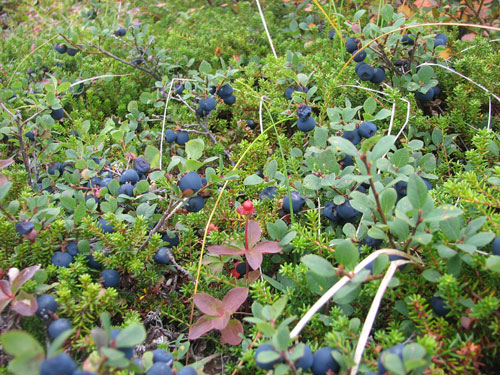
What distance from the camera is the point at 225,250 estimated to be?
4.67 ft

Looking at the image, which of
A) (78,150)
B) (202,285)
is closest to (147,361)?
(202,285)

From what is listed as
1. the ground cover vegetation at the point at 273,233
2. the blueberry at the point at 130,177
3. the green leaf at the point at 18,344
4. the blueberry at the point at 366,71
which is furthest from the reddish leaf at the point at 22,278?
the blueberry at the point at 366,71

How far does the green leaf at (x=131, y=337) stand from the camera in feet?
3.06

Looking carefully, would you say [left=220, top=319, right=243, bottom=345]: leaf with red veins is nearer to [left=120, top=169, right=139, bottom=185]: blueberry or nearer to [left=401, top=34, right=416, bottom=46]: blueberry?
[left=120, top=169, right=139, bottom=185]: blueberry

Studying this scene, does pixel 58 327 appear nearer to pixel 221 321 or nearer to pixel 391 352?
pixel 221 321

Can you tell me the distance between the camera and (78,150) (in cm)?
191

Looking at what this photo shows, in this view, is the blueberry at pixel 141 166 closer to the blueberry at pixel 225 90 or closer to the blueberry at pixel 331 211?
the blueberry at pixel 225 90

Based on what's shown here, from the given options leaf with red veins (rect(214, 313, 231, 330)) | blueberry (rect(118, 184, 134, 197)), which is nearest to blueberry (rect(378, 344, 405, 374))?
leaf with red veins (rect(214, 313, 231, 330))

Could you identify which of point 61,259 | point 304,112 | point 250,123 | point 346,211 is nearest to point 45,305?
point 61,259

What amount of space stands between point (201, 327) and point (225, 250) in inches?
10.4

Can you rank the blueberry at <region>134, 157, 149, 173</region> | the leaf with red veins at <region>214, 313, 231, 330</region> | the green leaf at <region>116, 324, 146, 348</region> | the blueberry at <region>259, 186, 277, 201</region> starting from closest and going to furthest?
the green leaf at <region>116, 324, 146, 348</region> → the leaf with red veins at <region>214, 313, 231, 330</region> → the blueberry at <region>259, 186, 277, 201</region> → the blueberry at <region>134, 157, 149, 173</region>

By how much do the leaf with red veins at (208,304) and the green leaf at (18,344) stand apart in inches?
21.3

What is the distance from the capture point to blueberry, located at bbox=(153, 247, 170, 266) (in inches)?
60.0

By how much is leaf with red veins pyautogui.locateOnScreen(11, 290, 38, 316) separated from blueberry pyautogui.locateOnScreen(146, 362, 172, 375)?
14.4 inches
